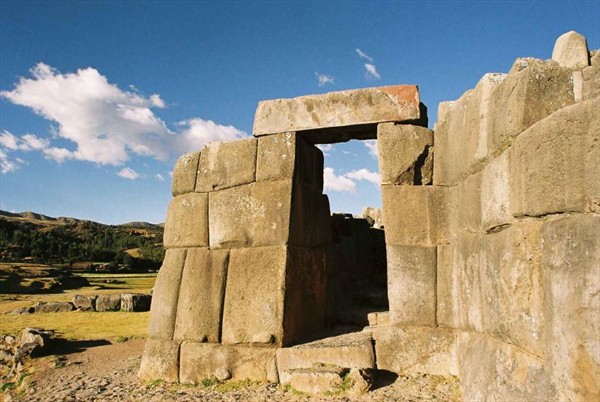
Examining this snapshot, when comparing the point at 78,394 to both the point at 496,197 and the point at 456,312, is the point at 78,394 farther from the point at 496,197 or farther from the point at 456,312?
the point at 496,197

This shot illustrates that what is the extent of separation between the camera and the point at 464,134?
4273mm

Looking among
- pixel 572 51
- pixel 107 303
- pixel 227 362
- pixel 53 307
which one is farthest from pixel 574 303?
pixel 53 307

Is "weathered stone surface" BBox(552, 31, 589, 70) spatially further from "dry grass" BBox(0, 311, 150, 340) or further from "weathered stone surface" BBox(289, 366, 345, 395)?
"dry grass" BBox(0, 311, 150, 340)

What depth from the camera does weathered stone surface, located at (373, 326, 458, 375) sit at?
185 inches

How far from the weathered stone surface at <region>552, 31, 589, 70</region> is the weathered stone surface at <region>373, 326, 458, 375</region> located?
285cm

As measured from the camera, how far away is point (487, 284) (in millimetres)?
3564

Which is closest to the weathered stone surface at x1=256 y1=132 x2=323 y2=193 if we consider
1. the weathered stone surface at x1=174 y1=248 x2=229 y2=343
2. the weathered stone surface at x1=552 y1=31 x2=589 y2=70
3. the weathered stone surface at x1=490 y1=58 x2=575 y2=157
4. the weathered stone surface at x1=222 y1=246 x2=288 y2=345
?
the weathered stone surface at x1=222 y1=246 x2=288 y2=345

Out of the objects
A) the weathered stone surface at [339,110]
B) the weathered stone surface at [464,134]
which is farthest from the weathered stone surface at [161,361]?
the weathered stone surface at [464,134]

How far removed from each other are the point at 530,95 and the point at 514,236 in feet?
3.12

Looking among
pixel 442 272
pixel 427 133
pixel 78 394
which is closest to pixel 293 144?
pixel 427 133

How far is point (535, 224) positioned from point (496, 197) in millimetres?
598

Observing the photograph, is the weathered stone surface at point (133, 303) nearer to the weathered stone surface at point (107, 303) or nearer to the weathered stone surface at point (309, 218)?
the weathered stone surface at point (107, 303)

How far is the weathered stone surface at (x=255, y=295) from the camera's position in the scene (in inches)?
205

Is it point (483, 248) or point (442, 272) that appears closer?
point (483, 248)
